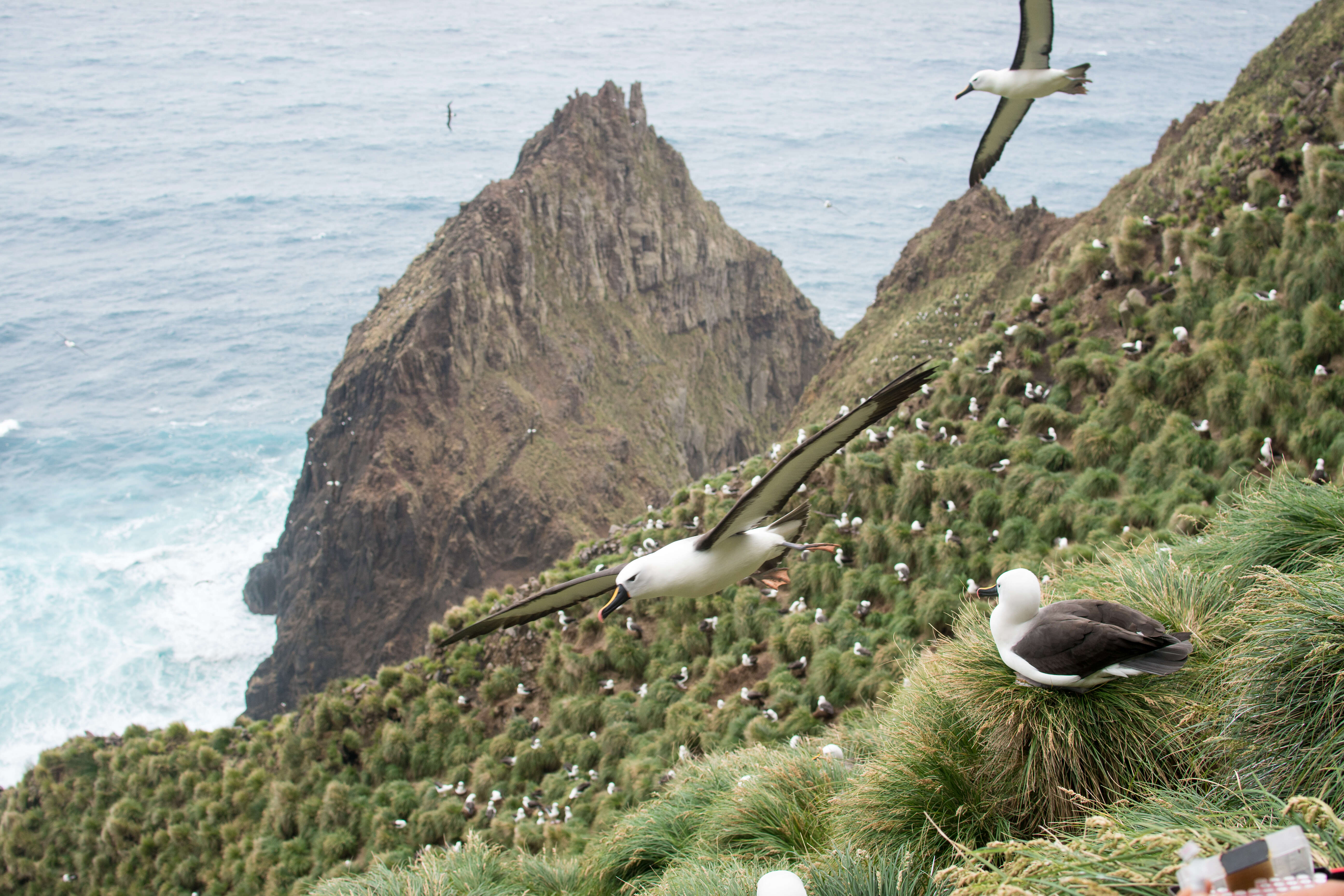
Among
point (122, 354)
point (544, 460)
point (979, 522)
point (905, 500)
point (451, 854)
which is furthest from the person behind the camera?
point (122, 354)

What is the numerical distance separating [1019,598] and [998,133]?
7.72 meters

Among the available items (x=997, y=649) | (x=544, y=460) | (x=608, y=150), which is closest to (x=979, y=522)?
(x=997, y=649)

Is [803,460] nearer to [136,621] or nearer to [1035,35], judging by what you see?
[1035,35]

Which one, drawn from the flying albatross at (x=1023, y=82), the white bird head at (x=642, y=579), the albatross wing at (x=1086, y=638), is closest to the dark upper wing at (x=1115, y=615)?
the albatross wing at (x=1086, y=638)

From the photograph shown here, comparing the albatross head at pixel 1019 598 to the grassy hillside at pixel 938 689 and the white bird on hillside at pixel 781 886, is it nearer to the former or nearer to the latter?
the grassy hillside at pixel 938 689

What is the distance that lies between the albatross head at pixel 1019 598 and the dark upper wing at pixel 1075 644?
99 mm

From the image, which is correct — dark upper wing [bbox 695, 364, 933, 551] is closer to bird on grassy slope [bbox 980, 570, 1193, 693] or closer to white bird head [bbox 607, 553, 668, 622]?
white bird head [bbox 607, 553, 668, 622]

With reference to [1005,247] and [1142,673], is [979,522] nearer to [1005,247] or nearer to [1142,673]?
[1142,673]

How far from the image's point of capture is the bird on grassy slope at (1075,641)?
17.8 ft

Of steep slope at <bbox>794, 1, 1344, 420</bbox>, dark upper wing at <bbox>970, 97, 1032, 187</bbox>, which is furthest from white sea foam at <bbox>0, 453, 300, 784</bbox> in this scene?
dark upper wing at <bbox>970, 97, 1032, 187</bbox>

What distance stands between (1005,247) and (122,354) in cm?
18629

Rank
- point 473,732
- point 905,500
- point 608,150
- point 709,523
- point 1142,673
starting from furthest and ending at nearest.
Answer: point 608,150 → point 709,523 → point 473,732 → point 905,500 → point 1142,673

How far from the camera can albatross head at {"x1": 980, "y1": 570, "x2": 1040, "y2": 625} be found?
5875 millimetres

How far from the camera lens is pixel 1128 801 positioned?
5.09 m
